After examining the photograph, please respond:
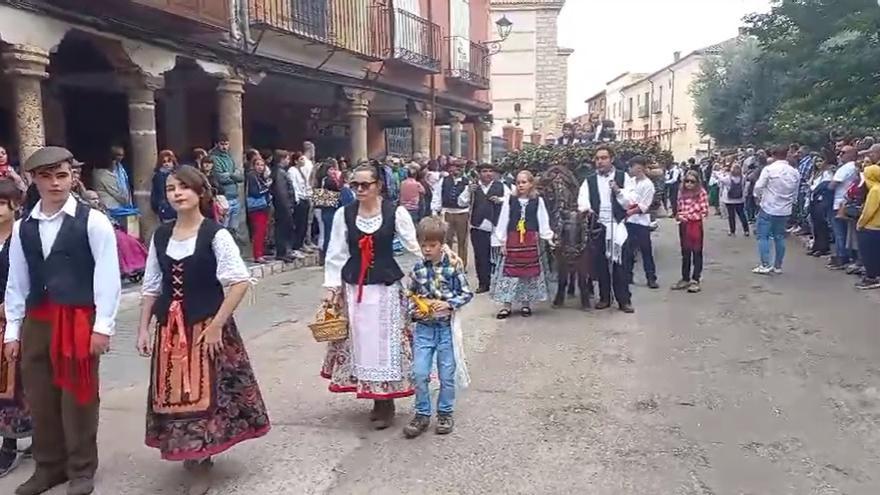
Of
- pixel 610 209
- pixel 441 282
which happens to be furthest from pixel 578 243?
pixel 441 282

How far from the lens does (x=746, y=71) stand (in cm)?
2630

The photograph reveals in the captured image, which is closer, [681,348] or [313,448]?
[313,448]

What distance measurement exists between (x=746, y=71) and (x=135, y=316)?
73.3 ft

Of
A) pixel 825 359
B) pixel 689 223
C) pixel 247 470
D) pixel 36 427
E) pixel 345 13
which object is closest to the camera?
pixel 36 427

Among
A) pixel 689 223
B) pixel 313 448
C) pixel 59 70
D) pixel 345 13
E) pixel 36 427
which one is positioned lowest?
pixel 313 448

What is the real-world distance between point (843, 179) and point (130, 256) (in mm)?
9036

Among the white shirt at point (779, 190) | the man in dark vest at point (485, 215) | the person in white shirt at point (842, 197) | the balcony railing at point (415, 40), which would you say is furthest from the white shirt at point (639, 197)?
the balcony railing at point (415, 40)

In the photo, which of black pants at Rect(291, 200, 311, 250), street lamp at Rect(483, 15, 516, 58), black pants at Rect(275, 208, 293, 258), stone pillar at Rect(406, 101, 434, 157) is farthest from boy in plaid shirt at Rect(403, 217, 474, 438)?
street lamp at Rect(483, 15, 516, 58)

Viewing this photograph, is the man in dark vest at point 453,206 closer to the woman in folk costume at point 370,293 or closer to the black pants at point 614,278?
the black pants at point 614,278

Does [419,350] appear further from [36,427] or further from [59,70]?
[59,70]

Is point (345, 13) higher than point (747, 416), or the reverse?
point (345, 13)

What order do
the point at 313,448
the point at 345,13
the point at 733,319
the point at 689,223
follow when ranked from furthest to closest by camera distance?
the point at 345,13
the point at 689,223
the point at 733,319
the point at 313,448

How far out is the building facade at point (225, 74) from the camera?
31.2 feet

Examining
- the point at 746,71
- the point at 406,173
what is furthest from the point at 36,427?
the point at 746,71
